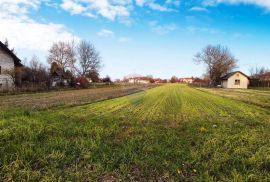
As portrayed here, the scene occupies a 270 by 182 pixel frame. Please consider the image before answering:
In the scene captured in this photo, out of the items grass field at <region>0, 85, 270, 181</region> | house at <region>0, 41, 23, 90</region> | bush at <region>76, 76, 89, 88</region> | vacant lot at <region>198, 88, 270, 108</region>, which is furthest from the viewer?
bush at <region>76, 76, 89, 88</region>

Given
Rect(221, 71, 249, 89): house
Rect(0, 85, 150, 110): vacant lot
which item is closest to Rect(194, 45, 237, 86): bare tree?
Rect(221, 71, 249, 89): house

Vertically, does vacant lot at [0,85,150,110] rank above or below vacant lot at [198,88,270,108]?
above

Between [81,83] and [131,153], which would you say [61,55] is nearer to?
[81,83]

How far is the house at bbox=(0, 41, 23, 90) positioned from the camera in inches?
1069

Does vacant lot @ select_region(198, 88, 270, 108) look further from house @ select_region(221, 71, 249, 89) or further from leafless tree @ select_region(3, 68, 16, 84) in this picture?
house @ select_region(221, 71, 249, 89)

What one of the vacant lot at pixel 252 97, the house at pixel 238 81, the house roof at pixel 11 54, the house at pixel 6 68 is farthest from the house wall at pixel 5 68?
the house at pixel 238 81

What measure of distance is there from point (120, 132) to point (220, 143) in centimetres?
285

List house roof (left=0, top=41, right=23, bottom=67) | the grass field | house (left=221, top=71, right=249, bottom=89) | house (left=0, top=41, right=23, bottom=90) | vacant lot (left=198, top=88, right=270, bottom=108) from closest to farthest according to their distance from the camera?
1. the grass field
2. vacant lot (left=198, top=88, right=270, bottom=108)
3. house roof (left=0, top=41, right=23, bottom=67)
4. house (left=0, top=41, right=23, bottom=90)
5. house (left=221, top=71, right=249, bottom=89)

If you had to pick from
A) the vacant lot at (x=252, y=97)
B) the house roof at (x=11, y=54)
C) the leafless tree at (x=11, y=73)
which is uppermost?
the house roof at (x=11, y=54)

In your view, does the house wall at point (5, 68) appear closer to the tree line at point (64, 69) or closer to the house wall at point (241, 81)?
the tree line at point (64, 69)

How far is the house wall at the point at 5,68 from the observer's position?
2719 cm

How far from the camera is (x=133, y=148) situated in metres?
5.13

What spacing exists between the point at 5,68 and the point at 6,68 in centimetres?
15

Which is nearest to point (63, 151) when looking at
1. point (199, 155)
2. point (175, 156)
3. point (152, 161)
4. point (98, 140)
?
point (98, 140)
